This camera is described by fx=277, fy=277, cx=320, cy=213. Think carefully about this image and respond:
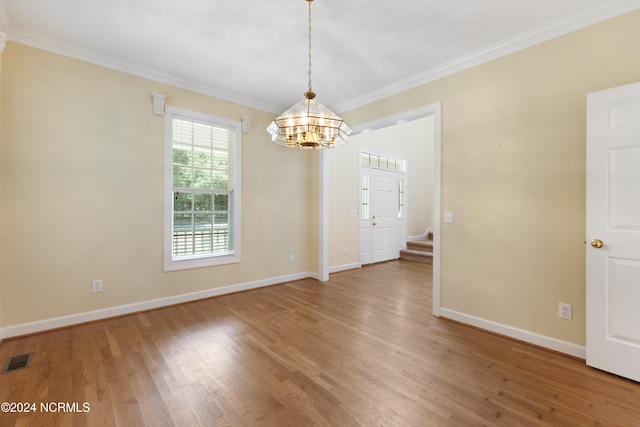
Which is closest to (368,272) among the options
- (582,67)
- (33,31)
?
(582,67)

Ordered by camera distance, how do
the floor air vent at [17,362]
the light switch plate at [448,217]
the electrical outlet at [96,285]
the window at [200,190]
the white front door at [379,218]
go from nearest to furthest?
the floor air vent at [17,362] → the electrical outlet at [96,285] → the light switch plate at [448,217] → the window at [200,190] → the white front door at [379,218]

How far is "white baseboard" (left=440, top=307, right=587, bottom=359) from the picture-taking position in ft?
7.72

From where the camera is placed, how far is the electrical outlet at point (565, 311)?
7.83 ft

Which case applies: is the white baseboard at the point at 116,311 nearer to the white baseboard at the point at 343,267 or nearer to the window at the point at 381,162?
the white baseboard at the point at 343,267

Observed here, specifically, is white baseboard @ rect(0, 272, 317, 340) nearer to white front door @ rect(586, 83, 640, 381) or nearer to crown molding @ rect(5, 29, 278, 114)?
crown molding @ rect(5, 29, 278, 114)

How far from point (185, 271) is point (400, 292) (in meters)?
3.05

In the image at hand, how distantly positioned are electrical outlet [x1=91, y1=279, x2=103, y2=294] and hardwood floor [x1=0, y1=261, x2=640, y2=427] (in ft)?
1.21

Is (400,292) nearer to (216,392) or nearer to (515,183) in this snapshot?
(515,183)

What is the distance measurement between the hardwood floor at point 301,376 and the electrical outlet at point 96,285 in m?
0.37

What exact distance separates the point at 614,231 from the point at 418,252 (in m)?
4.57

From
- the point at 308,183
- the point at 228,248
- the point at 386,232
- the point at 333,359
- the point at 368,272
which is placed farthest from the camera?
the point at 386,232

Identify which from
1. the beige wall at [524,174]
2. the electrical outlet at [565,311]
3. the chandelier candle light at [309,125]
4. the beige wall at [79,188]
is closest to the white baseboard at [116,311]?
the beige wall at [79,188]

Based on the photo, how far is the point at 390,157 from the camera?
264 inches

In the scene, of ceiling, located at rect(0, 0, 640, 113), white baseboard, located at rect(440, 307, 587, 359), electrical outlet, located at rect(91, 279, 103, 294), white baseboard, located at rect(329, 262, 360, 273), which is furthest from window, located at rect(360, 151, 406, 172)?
electrical outlet, located at rect(91, 279, 103, 294)
